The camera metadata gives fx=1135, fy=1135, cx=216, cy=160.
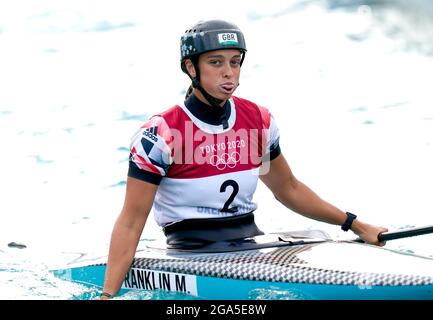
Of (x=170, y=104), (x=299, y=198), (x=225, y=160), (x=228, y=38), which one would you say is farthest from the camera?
(x=170, y=104)

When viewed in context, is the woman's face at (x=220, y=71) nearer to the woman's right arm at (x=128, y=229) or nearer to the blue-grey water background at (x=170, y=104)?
the woman's right arm at (x=128, y=229)

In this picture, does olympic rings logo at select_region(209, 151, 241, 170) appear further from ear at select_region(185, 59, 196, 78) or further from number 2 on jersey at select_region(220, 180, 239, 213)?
ear at select_region(185, 59, 196, 78)

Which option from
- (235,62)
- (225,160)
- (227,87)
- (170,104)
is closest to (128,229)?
(225,160)

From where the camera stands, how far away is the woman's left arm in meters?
6.09

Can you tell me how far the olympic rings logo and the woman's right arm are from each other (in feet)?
1.06

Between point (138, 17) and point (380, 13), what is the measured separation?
3292mm

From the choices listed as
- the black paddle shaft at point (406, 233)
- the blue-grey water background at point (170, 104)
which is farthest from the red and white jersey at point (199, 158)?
the black paddle shaft at point (406, 233)

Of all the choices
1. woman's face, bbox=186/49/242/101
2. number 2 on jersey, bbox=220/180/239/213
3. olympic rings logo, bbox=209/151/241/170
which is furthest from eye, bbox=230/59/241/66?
number 2 on jersey, bbox=220/180/239/213

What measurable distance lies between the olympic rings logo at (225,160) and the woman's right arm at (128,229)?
0.32 m

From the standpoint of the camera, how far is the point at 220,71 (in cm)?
554

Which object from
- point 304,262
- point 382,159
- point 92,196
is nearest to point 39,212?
point 92,196

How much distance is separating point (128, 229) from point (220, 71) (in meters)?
0.89

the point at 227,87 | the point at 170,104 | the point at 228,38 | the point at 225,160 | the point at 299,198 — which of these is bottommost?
the point at 299,198

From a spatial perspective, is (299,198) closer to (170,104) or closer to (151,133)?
(151,133)
